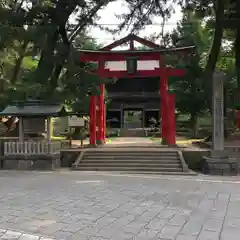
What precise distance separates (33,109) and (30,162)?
88.0 inches

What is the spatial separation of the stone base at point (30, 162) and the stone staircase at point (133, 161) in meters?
0.98

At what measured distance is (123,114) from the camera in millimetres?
36688

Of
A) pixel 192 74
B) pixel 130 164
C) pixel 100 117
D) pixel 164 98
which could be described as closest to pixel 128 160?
pixel 130 164

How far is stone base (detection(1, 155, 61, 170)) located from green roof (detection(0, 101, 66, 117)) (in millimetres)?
1761

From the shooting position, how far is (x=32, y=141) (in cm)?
1516

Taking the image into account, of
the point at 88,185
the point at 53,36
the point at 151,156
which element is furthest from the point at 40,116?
the point at 88,185

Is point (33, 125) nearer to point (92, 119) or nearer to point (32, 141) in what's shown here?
point (32, 141)

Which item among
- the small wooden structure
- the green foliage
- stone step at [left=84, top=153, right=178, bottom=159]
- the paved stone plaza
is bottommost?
the paved stone plaza

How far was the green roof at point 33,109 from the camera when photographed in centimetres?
1498

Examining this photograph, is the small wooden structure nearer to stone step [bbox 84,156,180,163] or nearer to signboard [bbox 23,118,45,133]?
signboard [bbox 23,118,45,133]

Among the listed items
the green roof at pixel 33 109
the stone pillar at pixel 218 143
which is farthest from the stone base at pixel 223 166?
the green roof at pixel 33 109

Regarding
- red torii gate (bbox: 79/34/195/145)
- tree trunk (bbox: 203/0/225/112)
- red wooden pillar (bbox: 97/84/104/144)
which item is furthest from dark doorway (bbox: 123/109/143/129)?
tree trunk (bbox: 203/0/225/112)

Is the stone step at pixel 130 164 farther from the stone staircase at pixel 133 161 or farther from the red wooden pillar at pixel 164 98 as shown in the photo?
the red wooden pillar at pixel 164 98

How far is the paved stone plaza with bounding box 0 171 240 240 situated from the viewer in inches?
208
